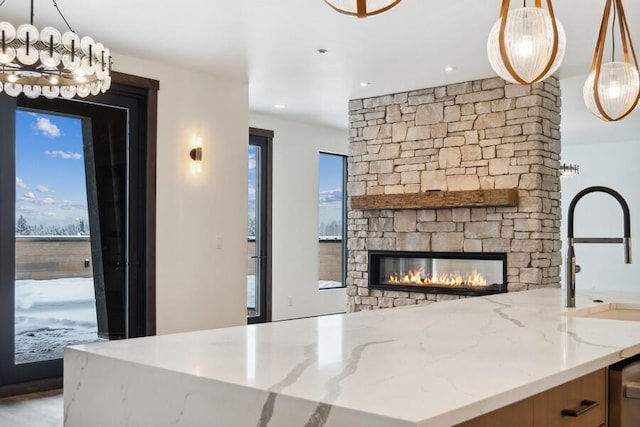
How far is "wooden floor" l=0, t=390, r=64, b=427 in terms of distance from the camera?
404cm

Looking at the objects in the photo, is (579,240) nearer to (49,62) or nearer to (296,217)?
(49,62)

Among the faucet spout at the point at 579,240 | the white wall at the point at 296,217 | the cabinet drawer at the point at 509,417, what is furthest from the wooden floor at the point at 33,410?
the white wall at the point at 296,217

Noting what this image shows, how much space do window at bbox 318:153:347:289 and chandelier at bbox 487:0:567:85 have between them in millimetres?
6586

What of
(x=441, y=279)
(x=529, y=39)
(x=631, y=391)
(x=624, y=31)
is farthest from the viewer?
(x=441, y=279)

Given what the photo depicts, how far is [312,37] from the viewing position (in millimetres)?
5070

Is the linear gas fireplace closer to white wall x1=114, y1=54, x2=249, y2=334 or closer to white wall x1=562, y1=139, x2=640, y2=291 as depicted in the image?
white wall x1=114, y1=54, x2=249, y2=334

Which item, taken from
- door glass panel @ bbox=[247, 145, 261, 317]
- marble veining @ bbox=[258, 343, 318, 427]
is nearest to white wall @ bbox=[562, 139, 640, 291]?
door glass panel @ bbox=[247, 145, 261, 317]

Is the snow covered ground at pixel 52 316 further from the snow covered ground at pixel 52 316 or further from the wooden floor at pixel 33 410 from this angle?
the wooden floor at pixel 33 410

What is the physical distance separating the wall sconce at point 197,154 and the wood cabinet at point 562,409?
4736 mm

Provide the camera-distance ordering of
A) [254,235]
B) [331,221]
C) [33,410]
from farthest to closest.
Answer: [331,221]
[254,235]
[33,410]

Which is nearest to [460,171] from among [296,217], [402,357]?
[296,217]

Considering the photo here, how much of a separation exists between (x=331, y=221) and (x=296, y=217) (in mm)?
782

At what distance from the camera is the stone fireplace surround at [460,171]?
6199mm

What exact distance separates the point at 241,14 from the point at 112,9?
85 cm
